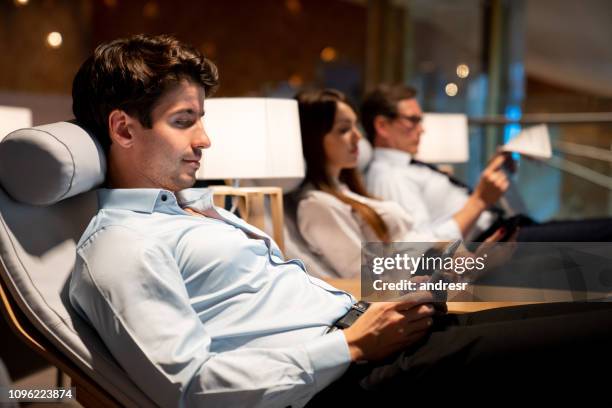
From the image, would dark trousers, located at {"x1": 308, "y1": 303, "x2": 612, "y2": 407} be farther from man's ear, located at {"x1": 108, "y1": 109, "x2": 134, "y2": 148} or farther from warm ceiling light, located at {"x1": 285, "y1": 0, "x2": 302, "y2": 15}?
warm ceiling light, located at {"x1": 285, "y1": 0, "x2": 302, "y2": 15}

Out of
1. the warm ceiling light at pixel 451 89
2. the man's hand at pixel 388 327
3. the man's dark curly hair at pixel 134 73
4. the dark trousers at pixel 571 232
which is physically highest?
the warm ceiling light at pixel 451 89

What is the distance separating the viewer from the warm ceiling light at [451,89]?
6.36 meters

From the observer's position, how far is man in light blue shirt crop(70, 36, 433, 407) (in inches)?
44.9

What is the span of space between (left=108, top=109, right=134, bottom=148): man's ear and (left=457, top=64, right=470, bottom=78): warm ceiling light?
211 inches

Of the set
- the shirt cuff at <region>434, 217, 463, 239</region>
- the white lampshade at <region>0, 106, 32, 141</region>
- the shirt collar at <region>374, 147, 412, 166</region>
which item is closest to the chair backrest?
the white lampshade at <region>0, 106, 32, 141</region>

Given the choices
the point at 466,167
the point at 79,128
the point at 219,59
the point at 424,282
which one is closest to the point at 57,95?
the point at 219,59

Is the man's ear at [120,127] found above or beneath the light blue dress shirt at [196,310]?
above

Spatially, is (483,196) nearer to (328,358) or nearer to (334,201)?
(334,201)

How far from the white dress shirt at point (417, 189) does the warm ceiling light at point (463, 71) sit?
3.21 m

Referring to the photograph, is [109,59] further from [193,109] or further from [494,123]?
[494,123]

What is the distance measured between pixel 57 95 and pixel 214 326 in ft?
15.9

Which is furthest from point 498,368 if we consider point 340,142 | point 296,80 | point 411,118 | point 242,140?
point 296,80

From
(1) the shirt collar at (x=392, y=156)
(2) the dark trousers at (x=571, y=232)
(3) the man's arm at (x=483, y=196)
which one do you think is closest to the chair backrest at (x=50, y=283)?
(3) the man's arm at (x=483, y=196)

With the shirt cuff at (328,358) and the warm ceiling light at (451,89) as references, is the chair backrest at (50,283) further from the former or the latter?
the warm ceiling light at (451,89)
